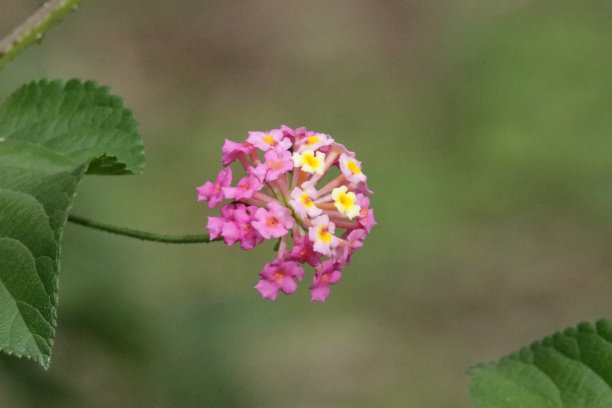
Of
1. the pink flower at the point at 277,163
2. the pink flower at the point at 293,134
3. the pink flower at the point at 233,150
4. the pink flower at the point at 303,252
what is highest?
the pink flower at the point at 293,134

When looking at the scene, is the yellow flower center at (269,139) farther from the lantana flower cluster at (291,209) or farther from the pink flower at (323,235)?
the pink flower at (323,235)

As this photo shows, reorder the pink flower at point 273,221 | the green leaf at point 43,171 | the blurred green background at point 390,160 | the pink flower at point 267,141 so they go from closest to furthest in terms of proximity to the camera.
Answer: the green leaf at point 43,171, the pink flower at point 273,221, the pink flower at point 267,141, the blurred green background at point 390,160

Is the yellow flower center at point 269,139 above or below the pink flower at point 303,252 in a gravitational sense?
above

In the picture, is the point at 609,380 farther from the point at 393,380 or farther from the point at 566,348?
the point at 393,380

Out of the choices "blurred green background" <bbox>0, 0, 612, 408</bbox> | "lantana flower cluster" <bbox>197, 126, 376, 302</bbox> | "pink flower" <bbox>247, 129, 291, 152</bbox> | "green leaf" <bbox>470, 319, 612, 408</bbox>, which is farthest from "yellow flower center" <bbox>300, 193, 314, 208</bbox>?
"blurred green background" <bbox>0, 0, 612, 408</bbox>

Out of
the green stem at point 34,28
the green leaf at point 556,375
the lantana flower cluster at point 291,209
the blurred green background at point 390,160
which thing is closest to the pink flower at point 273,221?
the lantana flower cluster at point 291,209

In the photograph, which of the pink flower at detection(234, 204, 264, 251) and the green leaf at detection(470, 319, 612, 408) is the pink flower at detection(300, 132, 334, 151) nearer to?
the pink flower at detection(234, 204, 264, 251)

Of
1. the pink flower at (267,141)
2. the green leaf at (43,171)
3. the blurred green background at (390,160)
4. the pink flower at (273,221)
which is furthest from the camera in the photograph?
the blurred green background at (390,160)

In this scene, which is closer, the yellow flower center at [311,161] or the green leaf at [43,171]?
the green leaf at [43,171]
